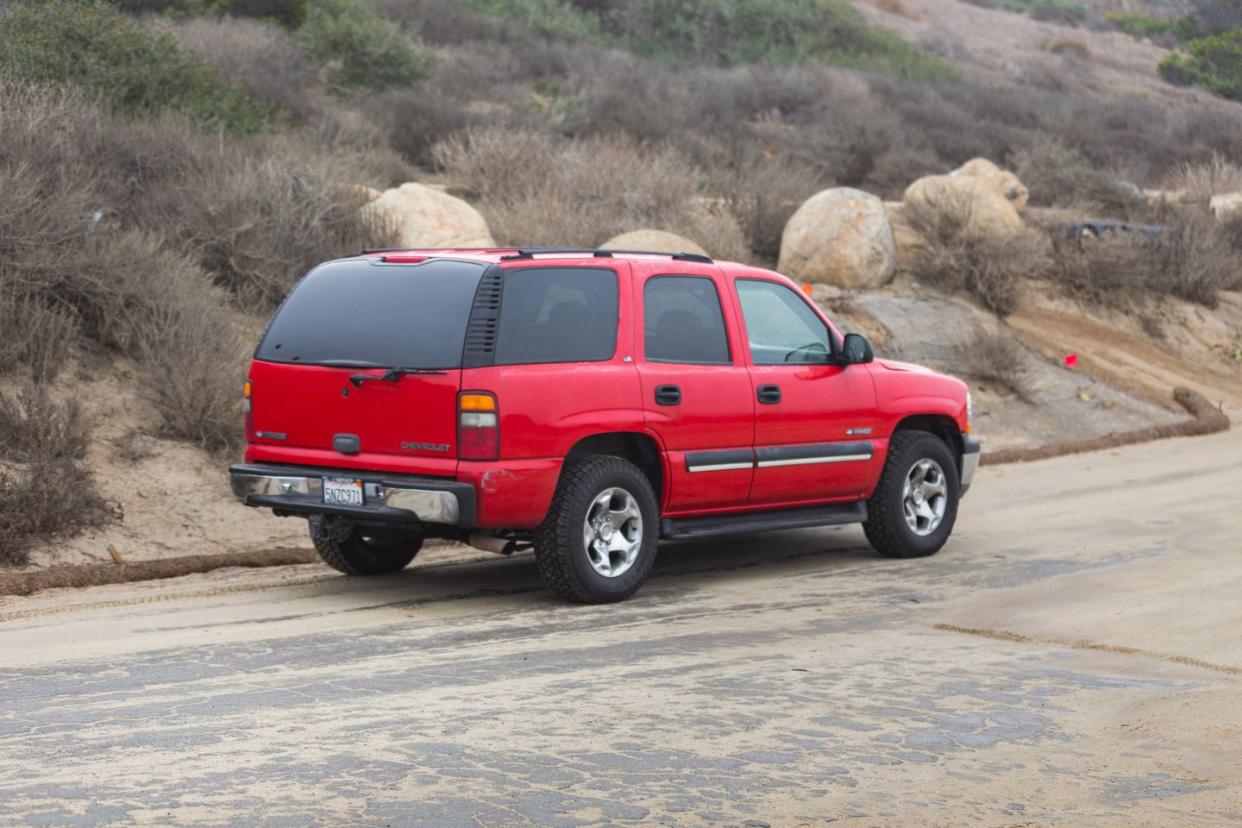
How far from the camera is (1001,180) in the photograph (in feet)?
88.6

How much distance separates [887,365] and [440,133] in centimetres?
1668

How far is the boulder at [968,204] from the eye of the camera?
2317 centimetres

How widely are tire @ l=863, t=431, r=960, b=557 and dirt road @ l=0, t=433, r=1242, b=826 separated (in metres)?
0.26

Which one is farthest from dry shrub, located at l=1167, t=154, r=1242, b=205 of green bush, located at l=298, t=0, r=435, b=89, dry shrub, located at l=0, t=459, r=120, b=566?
dry shrub, located at l=0, t=459, r=120, b=566

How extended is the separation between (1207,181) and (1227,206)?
1.81 m

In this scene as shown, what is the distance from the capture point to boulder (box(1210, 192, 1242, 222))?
2694cm

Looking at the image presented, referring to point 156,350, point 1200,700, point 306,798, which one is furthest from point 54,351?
point 1200,700

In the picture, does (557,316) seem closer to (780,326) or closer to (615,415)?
(615,415)

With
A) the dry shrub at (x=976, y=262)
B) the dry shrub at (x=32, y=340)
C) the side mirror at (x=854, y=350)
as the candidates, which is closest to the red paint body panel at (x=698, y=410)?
the side mirror at (x=854, y=350)

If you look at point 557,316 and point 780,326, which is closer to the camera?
point 557,316

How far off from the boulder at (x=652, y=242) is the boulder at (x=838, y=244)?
2746 mm

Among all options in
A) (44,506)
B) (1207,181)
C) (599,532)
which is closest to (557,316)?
(599,532)

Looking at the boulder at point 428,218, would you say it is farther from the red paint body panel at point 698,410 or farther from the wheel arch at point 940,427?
the red paint body panel at point 698,410

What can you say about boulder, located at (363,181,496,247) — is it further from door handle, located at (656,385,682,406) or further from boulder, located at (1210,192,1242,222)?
boulder, located at (1210,192,1242,222)
